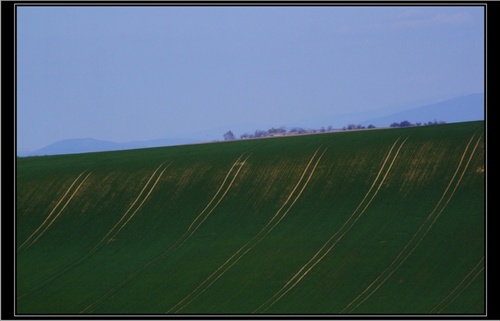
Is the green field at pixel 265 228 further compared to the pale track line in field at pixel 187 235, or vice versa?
the pale track line in field at pixel 187 235

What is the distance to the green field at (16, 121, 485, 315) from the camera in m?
22.4

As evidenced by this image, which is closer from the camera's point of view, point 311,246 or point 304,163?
point 311,246

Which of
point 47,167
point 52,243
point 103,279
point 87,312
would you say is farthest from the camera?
point 47,167

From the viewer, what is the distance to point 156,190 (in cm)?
2820

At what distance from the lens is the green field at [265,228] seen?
73.4 feet

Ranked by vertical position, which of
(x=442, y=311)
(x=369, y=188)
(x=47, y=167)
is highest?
(x=47, y=167)

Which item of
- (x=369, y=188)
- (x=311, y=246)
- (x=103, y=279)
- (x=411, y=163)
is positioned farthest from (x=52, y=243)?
(x=411, y=163)

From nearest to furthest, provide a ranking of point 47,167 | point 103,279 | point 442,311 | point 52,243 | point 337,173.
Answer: point 442,311 → point 103,279 → point 52,243 → point 337,173 → point 47,167

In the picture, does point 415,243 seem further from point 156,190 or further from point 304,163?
point 156,190

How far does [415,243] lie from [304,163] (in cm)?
587

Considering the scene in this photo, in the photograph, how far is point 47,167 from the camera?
31.0 meters

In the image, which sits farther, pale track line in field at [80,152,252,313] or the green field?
pale track line in field at [80,152,252,313]

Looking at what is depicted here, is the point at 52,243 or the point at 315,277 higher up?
the point at 52,243

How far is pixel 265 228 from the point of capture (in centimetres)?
2589
